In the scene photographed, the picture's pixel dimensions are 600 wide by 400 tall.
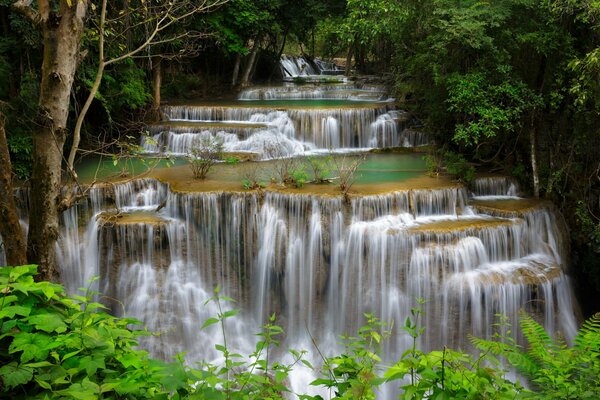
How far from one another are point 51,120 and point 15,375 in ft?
11.0

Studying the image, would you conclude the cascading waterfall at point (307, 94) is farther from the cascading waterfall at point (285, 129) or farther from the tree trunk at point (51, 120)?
the tree trunk at point (51, 120)

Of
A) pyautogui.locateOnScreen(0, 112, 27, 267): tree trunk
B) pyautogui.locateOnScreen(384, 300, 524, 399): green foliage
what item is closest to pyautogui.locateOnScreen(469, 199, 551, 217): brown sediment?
pyautogui.locateOnScreen(384, 300, 524, 399): green foliage

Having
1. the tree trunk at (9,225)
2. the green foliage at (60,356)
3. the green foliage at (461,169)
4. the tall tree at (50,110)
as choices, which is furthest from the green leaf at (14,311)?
the green foliage at (461,169)

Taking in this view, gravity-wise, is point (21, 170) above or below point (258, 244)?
above

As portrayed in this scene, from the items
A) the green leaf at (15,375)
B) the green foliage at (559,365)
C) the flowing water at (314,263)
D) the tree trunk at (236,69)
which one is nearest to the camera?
the green leaf at (15,375)

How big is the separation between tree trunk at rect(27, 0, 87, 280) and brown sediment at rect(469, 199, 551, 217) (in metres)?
7.78

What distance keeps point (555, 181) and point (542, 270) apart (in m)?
2.42

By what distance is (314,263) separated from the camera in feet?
30.9

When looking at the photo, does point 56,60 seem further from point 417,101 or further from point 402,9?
point 417,101

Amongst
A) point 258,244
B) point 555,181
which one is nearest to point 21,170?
point 258,244

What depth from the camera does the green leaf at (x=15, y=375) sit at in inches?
96.1

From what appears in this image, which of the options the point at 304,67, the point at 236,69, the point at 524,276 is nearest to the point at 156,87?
the point at 236,69

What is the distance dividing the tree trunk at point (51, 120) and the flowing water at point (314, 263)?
152 inches

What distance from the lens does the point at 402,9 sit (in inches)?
500
